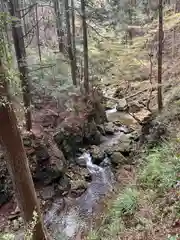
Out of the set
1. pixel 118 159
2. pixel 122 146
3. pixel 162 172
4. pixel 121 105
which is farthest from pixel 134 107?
pixel 162 172

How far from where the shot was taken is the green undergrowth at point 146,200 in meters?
5.66

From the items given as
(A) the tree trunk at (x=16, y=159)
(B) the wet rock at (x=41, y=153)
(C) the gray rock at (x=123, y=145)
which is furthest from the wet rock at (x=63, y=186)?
(A) the tree trunk at (x=16, y=159)

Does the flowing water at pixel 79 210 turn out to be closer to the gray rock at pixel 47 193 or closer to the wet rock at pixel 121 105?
the gray rock at pixel 47 193

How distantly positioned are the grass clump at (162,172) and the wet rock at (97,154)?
4712 millimetres

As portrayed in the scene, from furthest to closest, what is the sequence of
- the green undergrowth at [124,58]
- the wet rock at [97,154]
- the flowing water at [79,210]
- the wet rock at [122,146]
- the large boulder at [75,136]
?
1. the green undergrowth at [124,58]
2. the wet rock at [122,146]
3. the wet rock at [97,154]
4. the large boulder at [75,136]
5. the flowing water at [79,210]

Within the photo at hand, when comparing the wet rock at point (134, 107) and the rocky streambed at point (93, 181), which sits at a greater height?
the wet rock at point (134, 107)

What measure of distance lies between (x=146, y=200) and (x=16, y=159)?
3.24 metres

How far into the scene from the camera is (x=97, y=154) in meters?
13.4

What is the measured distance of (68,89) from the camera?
15.0m

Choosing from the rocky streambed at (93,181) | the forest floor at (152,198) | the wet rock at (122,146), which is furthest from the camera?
the wet rock at (122,146)

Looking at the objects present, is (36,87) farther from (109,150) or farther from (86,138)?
(109,150)

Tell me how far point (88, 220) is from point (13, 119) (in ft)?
17.5

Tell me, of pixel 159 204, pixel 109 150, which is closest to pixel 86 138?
pixel 109 150

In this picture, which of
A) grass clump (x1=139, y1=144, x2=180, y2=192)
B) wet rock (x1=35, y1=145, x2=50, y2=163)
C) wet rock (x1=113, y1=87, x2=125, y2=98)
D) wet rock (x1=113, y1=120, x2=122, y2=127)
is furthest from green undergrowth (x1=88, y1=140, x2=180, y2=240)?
wet rock (x1=113, y1=87, x2=125, y2=98)
